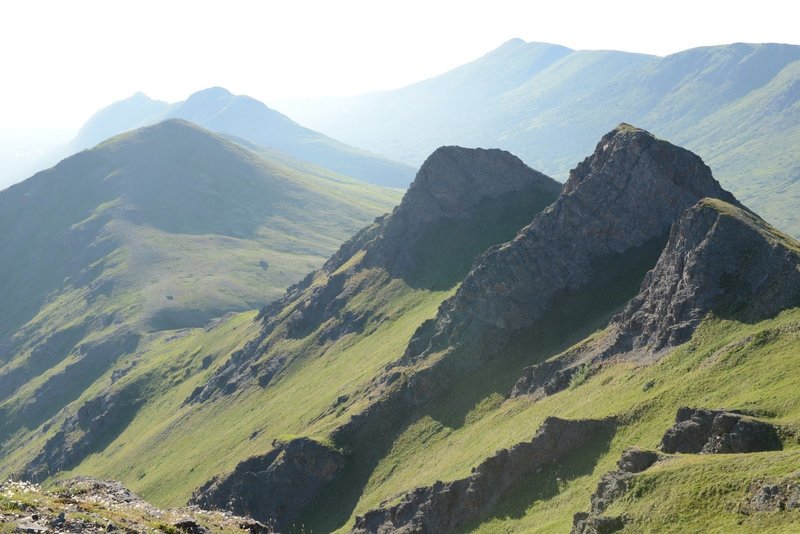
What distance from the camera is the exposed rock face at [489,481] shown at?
75688 millimetres

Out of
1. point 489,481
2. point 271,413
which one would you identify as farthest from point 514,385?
point 271,413

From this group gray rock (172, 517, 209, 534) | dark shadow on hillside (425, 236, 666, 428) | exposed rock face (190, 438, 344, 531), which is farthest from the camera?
exposed rock face (190, 438, 344, 531)

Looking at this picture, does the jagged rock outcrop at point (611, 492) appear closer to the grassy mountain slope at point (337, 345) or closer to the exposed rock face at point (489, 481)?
the exposed rock face at point (489, 481)

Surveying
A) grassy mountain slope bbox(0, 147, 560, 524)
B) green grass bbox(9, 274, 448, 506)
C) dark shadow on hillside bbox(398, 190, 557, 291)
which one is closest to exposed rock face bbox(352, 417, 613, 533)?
green grass bbox(9, 274, 448, 506)

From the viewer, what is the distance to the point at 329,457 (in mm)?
113562

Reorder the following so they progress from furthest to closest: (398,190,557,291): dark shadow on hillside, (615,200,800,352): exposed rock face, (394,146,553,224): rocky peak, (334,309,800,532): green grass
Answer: (394,146,553,224): rocky peak, (398,190,557,291): dark shadow on hillside, (615,200,800,352): exposed rock face, (334,309,800,532): green grass

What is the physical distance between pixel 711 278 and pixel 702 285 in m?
1.18

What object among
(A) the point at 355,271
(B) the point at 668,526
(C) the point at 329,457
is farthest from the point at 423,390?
(A) the point at 355,271

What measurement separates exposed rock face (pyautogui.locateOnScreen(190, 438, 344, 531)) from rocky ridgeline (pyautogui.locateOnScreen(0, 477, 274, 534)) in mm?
63114

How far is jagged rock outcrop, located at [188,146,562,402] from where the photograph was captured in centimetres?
16488

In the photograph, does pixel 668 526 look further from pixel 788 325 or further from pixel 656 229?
pixel 656 229

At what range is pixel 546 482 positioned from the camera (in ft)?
243

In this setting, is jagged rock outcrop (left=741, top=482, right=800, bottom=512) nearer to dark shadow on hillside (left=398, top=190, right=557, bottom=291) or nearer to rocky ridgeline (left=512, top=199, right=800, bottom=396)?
rocky ridgeline (left=512, top=199, right=800, bottom=396)

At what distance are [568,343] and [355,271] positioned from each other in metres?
93.1
